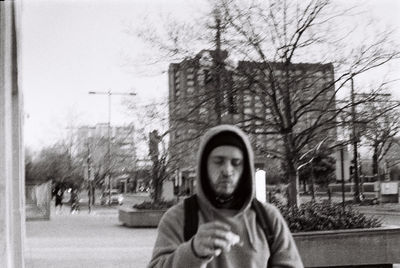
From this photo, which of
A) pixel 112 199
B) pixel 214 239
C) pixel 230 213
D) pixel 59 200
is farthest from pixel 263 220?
pixel 112 199

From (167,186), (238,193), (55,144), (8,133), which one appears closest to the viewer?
(238,193)

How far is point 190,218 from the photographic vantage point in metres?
1.62

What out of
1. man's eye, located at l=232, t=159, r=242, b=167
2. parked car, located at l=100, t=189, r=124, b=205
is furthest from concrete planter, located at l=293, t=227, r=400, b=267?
parked car, located at l=100, t=189, r=124, b=205

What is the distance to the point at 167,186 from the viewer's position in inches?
984

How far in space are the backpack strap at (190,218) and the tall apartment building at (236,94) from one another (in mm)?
8723

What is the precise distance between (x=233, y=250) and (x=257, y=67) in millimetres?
8997

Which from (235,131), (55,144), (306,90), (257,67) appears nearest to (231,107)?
(257,67)

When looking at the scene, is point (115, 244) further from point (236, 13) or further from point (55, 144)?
point (55, 144)

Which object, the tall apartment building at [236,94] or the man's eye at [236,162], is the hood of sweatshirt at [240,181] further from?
the tall apartment building at [236,94]

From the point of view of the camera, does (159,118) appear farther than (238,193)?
Yes

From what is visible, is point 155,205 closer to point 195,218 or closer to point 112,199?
point 195,218

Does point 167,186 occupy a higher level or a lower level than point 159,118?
lower

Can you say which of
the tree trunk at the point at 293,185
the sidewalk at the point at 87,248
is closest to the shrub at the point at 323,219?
the tree trunk at the point at 293,185

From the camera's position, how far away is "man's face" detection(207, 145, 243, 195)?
157 centimetres
